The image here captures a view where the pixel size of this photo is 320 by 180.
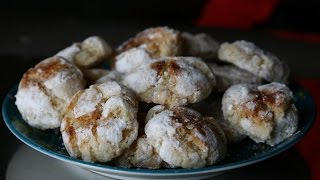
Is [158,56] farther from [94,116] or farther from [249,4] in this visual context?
[249,4]

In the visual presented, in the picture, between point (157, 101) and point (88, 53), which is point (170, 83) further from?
point (88, 53)

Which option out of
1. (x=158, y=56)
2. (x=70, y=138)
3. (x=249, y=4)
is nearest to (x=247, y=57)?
(x=158, y=56)

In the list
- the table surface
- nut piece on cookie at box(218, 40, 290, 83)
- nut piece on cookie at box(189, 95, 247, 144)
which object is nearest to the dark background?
the table surface

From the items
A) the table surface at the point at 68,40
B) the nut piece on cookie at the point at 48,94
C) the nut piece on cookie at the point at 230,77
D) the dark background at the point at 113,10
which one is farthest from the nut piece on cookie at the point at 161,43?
the dark background at the point at 113,10

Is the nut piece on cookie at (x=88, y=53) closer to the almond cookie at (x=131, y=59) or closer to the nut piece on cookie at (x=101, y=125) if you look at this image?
the almond cookie at (x=131, y=59)

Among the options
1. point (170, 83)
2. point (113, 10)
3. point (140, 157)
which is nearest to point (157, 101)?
point (170, 83)

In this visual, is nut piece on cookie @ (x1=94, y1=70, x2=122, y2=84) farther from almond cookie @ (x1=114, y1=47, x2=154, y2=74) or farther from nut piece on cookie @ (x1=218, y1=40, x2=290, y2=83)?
nut piece on cookie @ (x1=218, y1=40, x2=290, y2=83)
